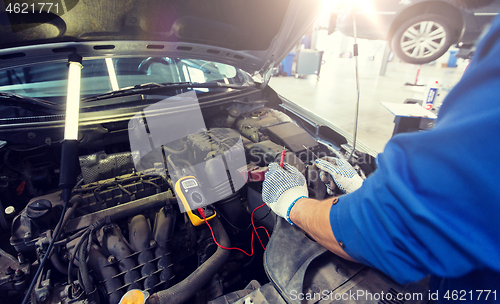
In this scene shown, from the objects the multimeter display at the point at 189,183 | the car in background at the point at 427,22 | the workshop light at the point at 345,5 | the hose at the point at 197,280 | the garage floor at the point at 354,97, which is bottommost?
the garage floor at the point at 354,97

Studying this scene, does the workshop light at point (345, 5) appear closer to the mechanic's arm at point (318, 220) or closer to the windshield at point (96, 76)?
the windshield at point (96, 76)

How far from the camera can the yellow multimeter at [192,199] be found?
991mm

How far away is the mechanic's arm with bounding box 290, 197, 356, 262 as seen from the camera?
645 millimetres

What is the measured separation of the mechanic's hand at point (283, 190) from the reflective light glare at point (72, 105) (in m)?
0.78

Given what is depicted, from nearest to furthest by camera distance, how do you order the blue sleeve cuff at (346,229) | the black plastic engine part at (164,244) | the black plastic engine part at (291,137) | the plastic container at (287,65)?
the blue sleeve cuff at (346,229) < the black plastic engine part at (164,244) < the black plastic engine part at (291,137) < the plastic container at (287,65)

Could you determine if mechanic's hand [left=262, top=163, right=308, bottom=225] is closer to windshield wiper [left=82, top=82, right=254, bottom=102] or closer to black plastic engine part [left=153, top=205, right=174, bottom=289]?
black plastic engine part [left=153, top=205, right=174, bottom=289]

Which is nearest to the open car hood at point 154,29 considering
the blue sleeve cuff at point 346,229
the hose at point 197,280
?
the hose at point 197,280

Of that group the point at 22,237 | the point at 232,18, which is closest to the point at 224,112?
the point at 232,18

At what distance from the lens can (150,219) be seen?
1080mm

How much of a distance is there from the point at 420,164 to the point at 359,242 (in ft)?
0.69

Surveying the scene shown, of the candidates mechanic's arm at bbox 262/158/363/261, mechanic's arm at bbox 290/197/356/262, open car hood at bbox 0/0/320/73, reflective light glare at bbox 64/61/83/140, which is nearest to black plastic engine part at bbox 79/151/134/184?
reflective light glare at bbox 64/61/83/140

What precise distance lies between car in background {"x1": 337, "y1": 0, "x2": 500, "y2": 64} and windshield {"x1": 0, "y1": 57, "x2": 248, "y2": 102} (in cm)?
165

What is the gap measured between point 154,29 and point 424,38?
2598 millimetres

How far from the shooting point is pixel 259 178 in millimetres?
1049
